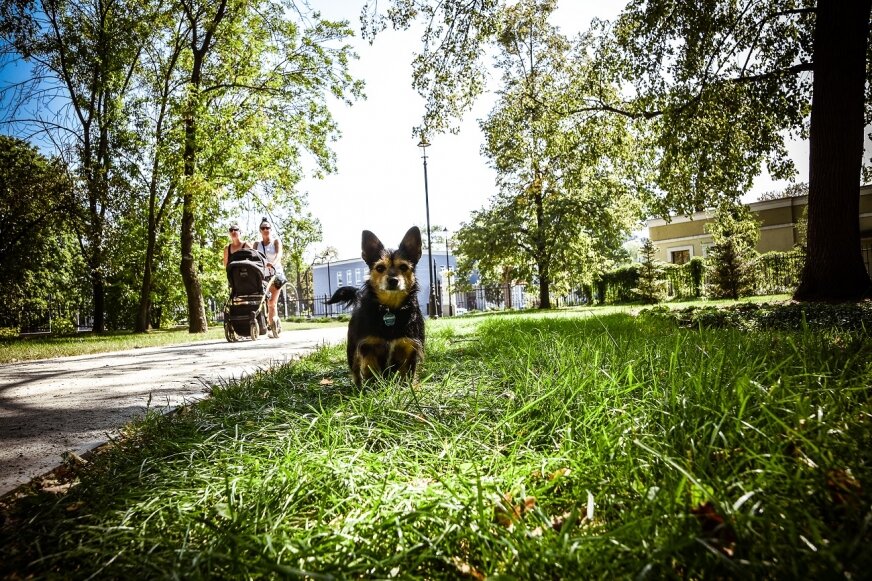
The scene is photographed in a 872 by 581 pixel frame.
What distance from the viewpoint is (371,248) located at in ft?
11.8

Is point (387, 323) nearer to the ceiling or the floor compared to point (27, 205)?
nearer to the floor

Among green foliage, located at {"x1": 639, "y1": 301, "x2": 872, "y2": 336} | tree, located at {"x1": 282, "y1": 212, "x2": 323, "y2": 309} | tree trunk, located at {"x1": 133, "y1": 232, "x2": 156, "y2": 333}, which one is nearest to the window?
tree, located at {"x1": 282, "y1": 212, "x2": 323, "y2": 309}

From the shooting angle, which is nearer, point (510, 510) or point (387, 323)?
point (510, 510)

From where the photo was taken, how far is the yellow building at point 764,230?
1076 inches

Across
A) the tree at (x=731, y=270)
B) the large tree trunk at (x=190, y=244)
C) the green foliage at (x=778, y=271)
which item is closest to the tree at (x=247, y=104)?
the large tree trunk at (x=190, y=244)

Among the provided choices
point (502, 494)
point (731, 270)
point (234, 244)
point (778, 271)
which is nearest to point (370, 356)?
point (502, 494)

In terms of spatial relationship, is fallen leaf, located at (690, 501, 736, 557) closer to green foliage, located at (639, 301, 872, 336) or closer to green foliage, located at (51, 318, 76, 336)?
green foliage, located at (639, 301, 872, 336)

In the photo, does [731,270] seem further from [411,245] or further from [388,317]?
[388,317]

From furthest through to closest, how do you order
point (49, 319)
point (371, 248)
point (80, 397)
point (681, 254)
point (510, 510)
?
point (681, 254)
point (49, 319)
point (371, 248)
point (80, 397)
point (510, 510)

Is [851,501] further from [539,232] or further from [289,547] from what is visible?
[539,232]

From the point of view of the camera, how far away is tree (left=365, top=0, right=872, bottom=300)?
7.50m

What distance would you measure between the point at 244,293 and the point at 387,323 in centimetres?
665

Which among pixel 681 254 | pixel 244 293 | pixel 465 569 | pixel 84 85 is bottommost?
pixel 465 569

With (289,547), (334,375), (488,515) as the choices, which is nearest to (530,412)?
(488,515)
